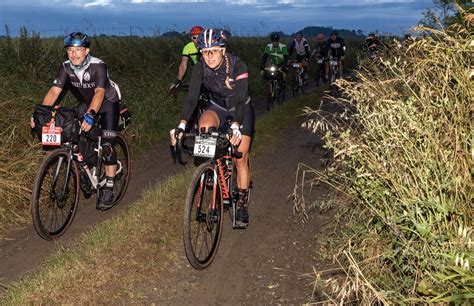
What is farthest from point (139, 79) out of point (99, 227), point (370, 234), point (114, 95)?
point (370, 234)

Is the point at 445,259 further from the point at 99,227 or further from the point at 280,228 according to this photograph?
the point at 99,227

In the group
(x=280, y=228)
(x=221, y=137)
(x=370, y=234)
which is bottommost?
(x=280, y=228)

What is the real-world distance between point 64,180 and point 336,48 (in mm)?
16344

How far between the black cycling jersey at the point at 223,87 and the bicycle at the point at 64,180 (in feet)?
5.30

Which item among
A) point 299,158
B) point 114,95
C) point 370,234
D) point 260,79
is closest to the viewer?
point 370,234

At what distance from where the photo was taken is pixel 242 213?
6344 mm

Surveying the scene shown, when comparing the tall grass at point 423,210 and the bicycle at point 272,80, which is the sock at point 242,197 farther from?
the bicycle at point 272,80

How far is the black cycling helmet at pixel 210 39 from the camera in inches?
218

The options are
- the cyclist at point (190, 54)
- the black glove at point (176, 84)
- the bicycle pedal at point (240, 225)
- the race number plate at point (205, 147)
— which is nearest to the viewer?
the race number plate at point (205, 147)

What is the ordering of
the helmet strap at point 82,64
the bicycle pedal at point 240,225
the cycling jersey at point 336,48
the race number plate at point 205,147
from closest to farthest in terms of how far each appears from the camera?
the race number plate at point 205,147
the bicycle pedal at point 240,225
the helmet strap at point 82,64
the cycling jersey at point 336,48

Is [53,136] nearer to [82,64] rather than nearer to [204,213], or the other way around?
[82,64]

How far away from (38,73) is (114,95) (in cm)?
454

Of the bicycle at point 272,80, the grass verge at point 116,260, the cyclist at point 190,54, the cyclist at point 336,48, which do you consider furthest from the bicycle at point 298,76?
the grass verge at point 116,260

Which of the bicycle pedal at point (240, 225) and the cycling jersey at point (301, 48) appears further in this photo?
the cycling jersey at point (301, 48)
